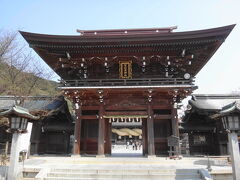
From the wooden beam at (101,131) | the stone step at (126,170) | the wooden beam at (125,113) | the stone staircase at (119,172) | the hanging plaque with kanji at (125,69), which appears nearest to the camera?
the stone staircase at (119,172)

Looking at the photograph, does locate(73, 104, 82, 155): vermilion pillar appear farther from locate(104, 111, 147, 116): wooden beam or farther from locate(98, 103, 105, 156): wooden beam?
locate(104, 111, 147, 116): wooden beam

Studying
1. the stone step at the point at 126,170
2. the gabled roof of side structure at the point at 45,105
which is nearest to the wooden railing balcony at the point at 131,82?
the gabled roof of side structure at the point at 45,105

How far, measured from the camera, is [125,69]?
49.6ft

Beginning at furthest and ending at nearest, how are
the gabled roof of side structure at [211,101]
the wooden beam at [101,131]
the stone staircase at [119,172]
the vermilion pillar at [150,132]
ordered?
the gabled roof of side structure at [211,101] < the wooden beam at [101,131] < the vermilion pillar at [150,132] < the stone staircase at [119,172]

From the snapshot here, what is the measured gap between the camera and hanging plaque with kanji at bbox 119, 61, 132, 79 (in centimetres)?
1509

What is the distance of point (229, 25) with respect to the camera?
1306 centimetres

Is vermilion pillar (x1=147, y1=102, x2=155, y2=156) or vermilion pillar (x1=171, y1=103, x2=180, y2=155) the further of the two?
vermilion pillar (x1=147, y1=102, x2=155, y2=156)

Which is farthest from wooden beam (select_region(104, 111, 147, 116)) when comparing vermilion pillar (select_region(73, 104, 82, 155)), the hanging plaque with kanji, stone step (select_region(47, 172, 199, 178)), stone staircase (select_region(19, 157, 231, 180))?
stone step (select_region(47, 172, 199, 178))

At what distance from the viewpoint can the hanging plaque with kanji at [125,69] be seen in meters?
15.1

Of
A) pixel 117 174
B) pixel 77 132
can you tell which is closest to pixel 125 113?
pixel 77 132

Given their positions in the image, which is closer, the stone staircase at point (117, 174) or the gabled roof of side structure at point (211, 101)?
the stone staircase at point (117, 174)

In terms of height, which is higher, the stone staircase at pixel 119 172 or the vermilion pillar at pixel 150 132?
the vermilion pillar at pixel 150 132

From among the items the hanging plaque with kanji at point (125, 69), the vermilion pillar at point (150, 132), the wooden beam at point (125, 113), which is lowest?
the vermilion pillar at point (150, 132)

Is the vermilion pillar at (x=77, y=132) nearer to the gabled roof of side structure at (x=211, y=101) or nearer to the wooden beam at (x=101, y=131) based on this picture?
the wooden beam at (x=101, y=131)
